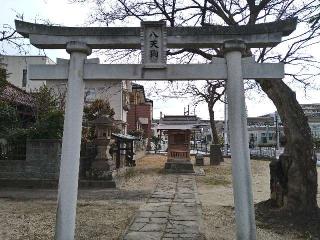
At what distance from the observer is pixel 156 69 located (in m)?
7.09

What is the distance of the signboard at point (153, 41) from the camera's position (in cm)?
712

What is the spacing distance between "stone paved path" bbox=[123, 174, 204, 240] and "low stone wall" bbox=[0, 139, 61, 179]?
4278mm

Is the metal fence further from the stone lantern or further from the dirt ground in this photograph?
the stone lantern

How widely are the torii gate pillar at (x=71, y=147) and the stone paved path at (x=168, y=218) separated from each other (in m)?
1.39

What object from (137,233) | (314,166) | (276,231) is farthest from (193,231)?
(314,166)

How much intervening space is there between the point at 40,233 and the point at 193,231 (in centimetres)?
323

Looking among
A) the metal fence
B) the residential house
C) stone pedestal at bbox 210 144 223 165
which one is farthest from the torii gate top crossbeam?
the residential house

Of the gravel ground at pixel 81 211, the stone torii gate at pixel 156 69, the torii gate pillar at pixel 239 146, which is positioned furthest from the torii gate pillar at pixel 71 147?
the torii gate pillar at pixel 239 146

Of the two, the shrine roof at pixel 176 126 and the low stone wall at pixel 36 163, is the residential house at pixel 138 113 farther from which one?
the low stone wall at pixel 36 163

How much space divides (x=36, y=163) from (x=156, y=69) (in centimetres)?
994

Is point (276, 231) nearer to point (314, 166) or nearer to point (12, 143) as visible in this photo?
point (314, 166)

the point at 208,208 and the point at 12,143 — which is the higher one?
the point at 12,143

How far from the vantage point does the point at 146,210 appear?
10672mm

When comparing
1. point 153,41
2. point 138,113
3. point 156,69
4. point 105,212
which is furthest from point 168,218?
point 138,113
